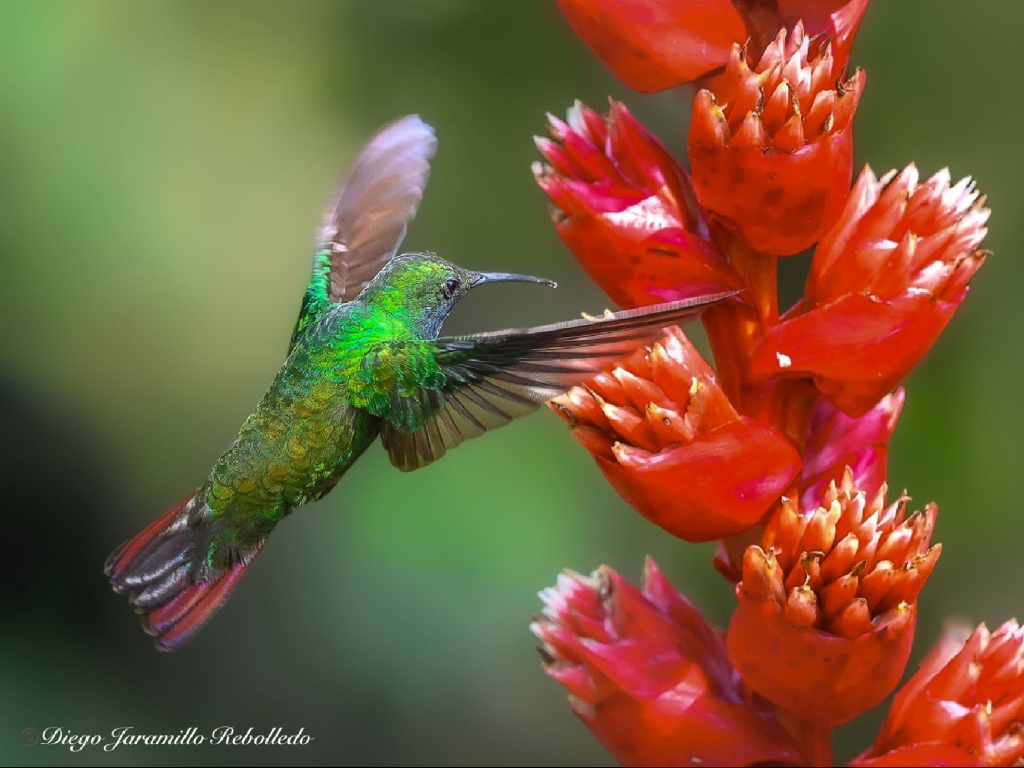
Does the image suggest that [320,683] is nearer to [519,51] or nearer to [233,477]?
[233,477]

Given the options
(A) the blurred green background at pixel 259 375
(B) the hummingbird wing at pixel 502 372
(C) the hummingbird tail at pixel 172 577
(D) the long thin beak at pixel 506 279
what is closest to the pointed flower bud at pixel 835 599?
(B) the hummingbird wing at pixel 502 372

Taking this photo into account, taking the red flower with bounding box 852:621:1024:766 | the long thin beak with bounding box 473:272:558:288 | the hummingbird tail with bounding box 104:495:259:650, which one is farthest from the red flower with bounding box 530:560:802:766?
the hummingbird tail with bounding box 104:495:259:650

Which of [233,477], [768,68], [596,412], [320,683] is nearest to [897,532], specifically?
[596,412]

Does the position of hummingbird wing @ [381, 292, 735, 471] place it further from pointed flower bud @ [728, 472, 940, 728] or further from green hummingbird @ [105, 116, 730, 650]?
pointed flower bud @ [728, 472, 940, 728]

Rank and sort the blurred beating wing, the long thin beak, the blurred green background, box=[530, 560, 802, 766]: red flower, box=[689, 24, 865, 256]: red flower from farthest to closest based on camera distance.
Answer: the blurred green background, the blurred beating wing, the long thin beak, box=[530, 560, 802, 766]: red flower, box=[689, 24, 865, 256]: red flower

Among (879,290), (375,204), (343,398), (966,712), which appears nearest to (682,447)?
(879,290)

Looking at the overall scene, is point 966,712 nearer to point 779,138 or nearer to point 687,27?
point 779,138

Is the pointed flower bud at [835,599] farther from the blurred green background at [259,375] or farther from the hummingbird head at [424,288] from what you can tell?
the blurred green background at [259,375]
